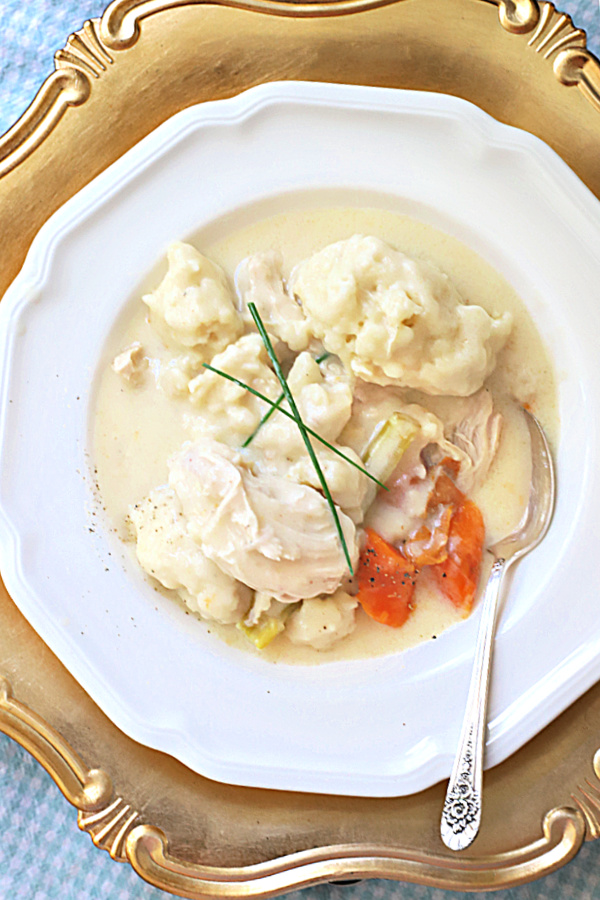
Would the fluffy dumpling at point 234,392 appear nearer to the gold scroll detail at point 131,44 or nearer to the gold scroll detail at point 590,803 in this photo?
the gold scroll detail at point 131,44

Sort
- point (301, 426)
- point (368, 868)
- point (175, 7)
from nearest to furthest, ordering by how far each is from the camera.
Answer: point (368, 868)
point (301, 426)
point (175, 7)

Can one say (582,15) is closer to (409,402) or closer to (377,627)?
(409,402)

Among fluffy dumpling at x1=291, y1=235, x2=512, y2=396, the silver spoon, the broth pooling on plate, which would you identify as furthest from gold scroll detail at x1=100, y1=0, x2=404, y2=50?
the silver spoon

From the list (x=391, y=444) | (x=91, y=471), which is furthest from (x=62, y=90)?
(x=391, y=444)

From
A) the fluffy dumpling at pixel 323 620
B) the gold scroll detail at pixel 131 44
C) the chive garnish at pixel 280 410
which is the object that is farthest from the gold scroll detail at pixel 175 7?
the fluffy dumpling at pixel 323 620

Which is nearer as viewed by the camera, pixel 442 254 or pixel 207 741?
pixel 207 741

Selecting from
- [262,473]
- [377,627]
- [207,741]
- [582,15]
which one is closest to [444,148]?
[582,15]

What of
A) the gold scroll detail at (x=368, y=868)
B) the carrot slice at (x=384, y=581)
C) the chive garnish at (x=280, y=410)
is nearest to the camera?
the gold scroll detail at (x=368, y=868)

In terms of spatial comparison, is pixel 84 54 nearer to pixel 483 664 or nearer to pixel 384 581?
pixel 384 581
